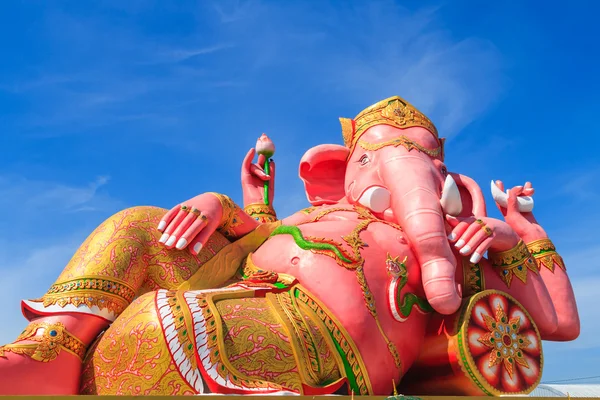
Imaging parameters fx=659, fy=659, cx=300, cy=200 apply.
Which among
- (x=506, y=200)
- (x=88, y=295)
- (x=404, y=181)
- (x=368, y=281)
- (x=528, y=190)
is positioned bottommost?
(x=88, y=295)

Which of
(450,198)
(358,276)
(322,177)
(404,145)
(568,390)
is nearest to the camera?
(358,276)

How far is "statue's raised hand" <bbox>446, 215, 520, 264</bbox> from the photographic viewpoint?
16.6 ft

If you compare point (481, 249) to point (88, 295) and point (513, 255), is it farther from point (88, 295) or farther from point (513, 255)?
point (88, 295)

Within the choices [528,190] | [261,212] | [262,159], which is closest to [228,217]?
[261,212]

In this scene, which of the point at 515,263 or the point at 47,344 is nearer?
the point at 47,344

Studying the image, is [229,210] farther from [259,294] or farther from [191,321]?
[191,321]

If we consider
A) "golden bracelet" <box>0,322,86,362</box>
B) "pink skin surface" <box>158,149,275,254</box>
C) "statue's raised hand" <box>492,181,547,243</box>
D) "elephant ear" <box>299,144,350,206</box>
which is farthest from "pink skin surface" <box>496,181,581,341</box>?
"golden bracelet" <box>0,322,86,362</box>

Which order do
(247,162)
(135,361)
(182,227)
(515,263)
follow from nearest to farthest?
1. (135,361)
2. (182,227)
3. (515,263)
4. (247,162)

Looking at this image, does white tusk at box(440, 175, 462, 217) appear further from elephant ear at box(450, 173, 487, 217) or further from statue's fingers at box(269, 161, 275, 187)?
statue's fingers at box(269, 161, 275, 187)

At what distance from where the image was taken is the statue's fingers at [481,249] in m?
5.00

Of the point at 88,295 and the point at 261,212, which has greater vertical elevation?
the point at 261,212

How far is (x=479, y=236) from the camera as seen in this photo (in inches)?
200

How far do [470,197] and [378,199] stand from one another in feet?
3.36

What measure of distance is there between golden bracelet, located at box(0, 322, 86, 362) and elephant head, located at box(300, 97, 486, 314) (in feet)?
8.06
